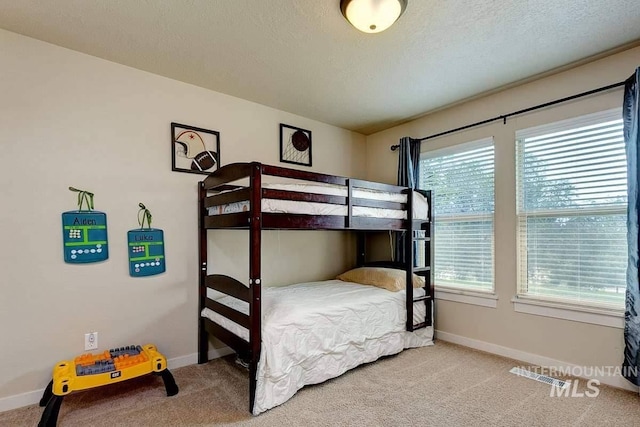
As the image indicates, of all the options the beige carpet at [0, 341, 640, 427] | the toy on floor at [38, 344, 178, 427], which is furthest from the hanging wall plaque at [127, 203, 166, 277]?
the beige carpet at [0, 341, 640, 427]

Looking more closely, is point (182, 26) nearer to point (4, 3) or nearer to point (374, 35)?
point (4, 3)

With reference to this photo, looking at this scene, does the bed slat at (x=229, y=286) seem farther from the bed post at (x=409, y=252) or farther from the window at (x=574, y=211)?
the window at (x=574, y=211)

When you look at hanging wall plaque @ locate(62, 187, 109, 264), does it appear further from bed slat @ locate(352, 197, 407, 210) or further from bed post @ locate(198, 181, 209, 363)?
bed slat @ locate(352, 197, 407, 210)

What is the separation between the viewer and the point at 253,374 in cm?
213

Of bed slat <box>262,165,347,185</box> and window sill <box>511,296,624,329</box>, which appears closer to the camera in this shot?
bed slat <box>262,165,347,185</box>

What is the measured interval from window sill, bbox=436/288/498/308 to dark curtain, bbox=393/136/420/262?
54cm

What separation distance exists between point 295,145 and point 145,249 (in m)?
1.85

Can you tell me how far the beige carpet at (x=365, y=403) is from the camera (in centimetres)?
202

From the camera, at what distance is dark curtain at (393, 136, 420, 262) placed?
3.70 metres

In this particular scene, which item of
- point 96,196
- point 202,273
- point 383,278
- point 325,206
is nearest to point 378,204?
point 325,206

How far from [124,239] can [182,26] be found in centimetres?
161

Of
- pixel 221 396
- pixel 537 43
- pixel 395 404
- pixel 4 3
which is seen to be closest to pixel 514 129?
pixel 537 43

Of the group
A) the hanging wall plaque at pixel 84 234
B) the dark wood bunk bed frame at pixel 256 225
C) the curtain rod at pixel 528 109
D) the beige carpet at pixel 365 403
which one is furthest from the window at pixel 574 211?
the hanging wall plaque at pixel 84 234

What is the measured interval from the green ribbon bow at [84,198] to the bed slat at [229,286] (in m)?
1.04
